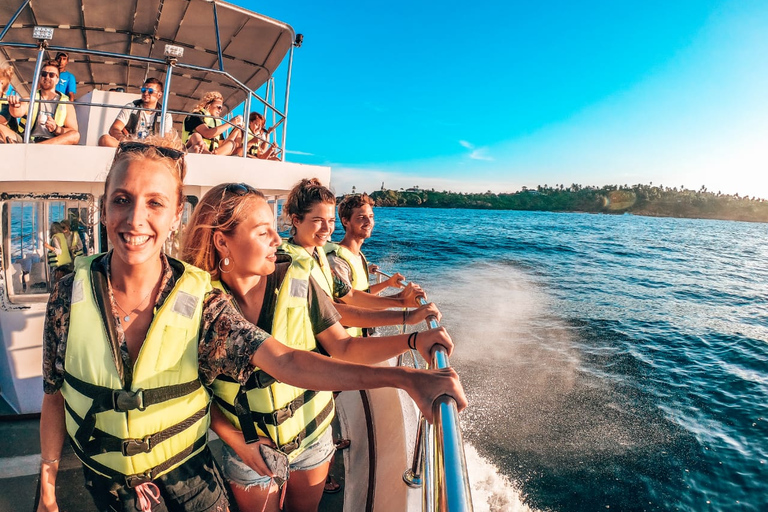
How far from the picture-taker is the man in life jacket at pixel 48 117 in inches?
141

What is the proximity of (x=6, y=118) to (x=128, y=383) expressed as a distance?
13.0 feet

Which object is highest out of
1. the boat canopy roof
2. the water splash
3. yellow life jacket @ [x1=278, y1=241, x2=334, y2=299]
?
the boat canopy roof

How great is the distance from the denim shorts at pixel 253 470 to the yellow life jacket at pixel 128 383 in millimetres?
344

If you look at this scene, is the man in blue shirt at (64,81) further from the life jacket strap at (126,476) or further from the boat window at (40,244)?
the life jacket strap at (126,476)

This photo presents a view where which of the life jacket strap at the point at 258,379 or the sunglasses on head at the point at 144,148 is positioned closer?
the sunglasses on head at the point at 144,148

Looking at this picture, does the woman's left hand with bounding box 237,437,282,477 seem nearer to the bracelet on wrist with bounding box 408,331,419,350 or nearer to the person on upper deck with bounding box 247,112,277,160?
the bracelet on wrist with bounding box 408,331,419,350

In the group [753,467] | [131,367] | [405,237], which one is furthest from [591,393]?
[405,237]

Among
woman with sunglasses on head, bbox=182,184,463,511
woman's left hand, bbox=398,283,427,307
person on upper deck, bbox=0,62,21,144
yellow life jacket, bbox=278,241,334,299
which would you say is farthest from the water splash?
person on upper deck, bbox=0,62,21,144

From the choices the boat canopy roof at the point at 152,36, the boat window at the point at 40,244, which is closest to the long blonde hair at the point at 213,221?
the boat window at the point at 40,244

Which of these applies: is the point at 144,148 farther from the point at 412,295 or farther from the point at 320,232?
the point at 412,295

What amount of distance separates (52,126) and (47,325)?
3.31 meters

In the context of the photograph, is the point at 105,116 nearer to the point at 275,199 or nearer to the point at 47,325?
the point at 275,199

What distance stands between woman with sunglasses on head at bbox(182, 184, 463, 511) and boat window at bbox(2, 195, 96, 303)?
2759 mm

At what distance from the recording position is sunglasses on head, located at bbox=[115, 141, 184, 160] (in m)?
1.37
